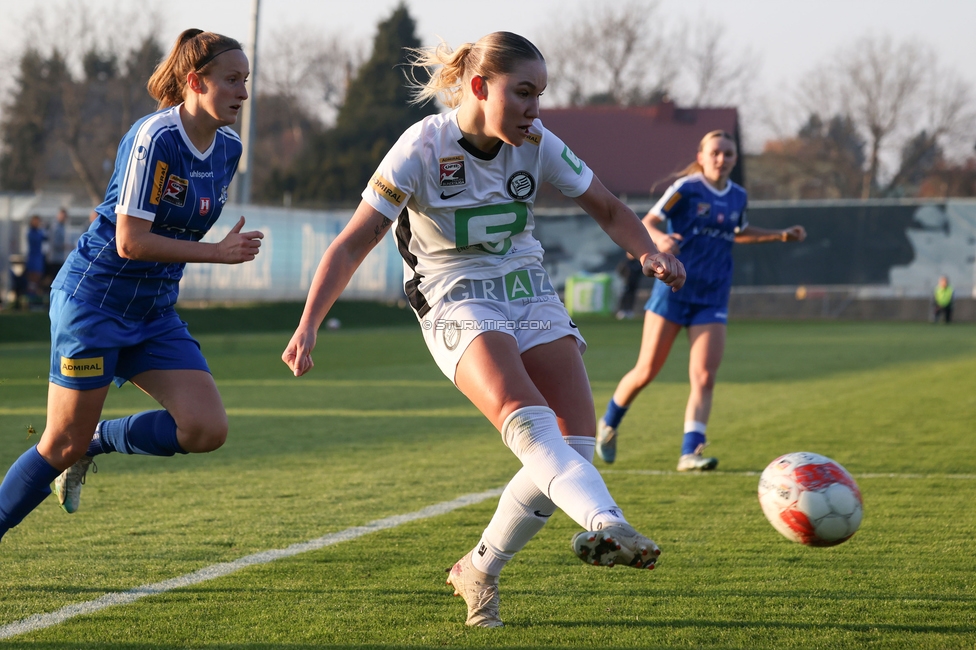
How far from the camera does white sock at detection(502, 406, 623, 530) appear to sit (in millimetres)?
3088

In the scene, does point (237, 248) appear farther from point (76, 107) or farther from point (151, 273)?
point (76, 107)

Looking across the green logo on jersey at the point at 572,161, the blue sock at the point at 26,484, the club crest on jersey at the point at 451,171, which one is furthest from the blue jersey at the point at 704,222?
the blue sock at the point at 26,484

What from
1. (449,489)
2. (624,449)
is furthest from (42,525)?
(624,449)

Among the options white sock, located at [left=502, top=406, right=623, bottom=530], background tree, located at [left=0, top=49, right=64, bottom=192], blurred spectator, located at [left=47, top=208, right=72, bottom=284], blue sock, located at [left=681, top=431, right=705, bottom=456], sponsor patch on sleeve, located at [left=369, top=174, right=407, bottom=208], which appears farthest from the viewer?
background tree, located at [left=0, top=49, right=64, bottom=192]

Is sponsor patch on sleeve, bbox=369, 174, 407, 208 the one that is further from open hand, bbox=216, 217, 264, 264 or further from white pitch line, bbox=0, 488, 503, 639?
white pitch line, bbox=0, 488, 503, 639

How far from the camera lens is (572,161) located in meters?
3.79

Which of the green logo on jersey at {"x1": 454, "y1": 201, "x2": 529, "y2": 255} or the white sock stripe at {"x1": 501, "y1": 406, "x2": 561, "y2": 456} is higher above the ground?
the green logo on jersey at {"x1": 454, "y1": 201, "x2": 529, "y2": 255}

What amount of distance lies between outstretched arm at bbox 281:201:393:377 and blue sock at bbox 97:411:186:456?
0.98 m

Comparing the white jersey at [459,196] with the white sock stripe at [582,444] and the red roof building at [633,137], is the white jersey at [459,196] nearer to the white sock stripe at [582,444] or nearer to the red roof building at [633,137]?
the white sock stripe at [582,444]

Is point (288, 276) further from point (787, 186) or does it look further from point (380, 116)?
point (787, 186)

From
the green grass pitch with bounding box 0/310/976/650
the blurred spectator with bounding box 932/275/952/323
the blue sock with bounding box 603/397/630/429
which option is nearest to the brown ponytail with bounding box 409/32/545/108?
the green grass pitch with bounding box 0/310/976/650

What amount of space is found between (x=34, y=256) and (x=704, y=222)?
1697 cm

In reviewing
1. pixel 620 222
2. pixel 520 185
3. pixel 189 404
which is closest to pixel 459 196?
pixel 520 185

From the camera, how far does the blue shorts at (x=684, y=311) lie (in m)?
7.29
